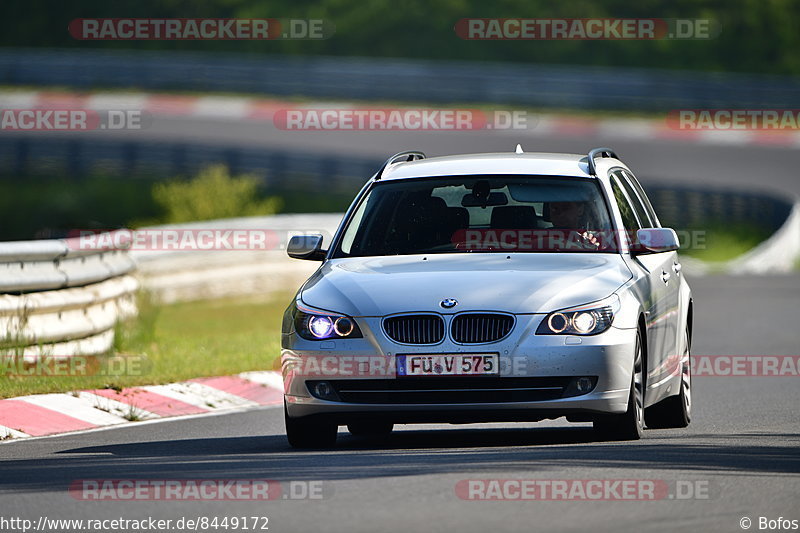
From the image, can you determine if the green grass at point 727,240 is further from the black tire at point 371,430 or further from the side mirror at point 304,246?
the side mirror at point 304,246

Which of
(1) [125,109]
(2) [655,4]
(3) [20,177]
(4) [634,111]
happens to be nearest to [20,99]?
(1) [125,109]

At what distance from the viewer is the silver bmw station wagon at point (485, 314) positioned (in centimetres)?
955

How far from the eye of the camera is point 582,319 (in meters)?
9.63

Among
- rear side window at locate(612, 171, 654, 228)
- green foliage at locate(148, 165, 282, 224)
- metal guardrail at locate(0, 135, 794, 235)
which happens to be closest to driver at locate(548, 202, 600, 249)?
rear side window at locate(612, 171, 654, 228)

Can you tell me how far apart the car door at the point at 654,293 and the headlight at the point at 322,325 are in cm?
176

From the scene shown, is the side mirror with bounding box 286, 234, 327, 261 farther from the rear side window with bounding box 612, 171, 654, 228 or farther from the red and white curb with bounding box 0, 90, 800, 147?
the red and white curb with bounding box 0, 90, 800, 147

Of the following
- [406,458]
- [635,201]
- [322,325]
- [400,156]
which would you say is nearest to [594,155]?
[635,201]

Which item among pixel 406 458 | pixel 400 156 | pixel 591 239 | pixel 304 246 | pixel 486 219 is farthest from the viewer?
pixel 400 156

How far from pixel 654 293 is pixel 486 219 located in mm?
1168

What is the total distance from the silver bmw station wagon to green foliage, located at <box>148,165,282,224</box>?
22.5 metres

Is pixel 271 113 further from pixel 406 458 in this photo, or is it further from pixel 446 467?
pixel 446 467

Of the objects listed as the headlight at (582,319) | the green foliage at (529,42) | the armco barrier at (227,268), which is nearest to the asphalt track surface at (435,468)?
the headlight at (582,319)

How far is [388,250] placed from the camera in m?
10.7

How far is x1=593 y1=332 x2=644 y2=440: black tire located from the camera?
9820 millimetres
